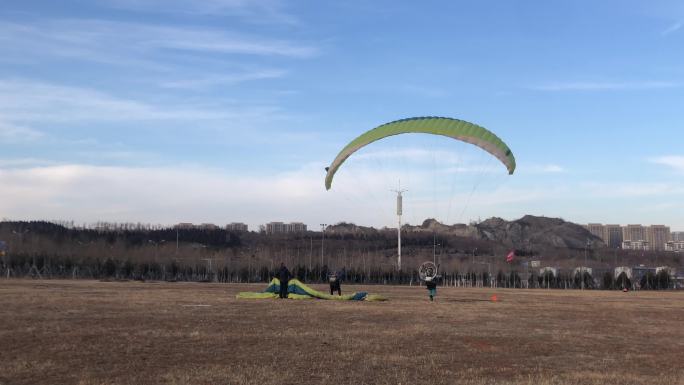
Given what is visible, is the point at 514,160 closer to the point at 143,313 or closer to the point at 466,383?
the point at 143,313

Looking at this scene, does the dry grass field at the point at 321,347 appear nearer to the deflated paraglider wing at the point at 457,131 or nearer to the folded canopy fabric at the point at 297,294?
the deflated paraglider wing at the point at 457,131

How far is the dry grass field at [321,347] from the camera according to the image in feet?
37.2

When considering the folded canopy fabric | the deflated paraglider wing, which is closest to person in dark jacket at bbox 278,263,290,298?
the folded canopy fabric

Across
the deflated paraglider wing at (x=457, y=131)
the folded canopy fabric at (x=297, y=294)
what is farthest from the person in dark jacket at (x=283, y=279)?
the deflated paraglider wing at (x=457, y=131)

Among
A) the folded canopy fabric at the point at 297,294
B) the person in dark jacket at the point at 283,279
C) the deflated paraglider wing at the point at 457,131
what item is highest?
the deflated paraglider wing at the point at 457,131

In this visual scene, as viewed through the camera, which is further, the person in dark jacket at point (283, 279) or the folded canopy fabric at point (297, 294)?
the folded canopy fabric at point (297, 294)

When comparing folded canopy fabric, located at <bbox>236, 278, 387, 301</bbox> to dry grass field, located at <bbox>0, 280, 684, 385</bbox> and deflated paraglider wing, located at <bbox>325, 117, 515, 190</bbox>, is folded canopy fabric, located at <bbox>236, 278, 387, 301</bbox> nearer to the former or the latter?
deflated paraglider wing, located at <bbox>325, 117, 515, 190</bbox>

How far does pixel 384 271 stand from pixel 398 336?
84.7 meters

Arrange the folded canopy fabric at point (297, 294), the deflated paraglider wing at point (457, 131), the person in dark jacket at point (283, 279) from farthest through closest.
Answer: the folded canopy fabric at point (297, 294)
the person in dark jacket at point (283, 279)
the deflated paraglider wing at point (457, 131)

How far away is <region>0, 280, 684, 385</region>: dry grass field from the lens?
1134cm

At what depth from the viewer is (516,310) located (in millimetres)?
26141

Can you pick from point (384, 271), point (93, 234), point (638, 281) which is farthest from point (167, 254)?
point (638, 281)

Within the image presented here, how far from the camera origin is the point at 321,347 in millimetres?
14352

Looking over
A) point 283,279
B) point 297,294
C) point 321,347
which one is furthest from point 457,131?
point 321,347
